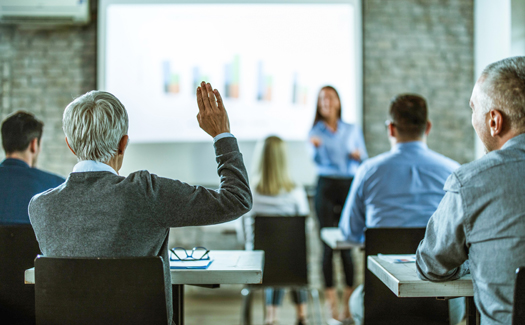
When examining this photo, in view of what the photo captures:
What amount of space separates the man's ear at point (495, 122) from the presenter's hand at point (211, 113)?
693 mm

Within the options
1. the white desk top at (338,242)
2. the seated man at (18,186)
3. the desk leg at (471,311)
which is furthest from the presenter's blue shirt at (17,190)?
the desk leg at (471,311)

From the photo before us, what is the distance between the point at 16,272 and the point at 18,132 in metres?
0.73

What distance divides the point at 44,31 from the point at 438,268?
3.97 metres

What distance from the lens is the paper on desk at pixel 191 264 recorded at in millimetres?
1336

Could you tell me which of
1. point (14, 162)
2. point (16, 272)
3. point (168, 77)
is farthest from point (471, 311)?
point (168, 77)

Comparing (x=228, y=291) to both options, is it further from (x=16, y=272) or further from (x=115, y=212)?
(x=115, y=212)

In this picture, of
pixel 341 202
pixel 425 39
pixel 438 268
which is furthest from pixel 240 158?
pixel 425 39

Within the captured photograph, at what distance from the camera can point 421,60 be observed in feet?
12.8

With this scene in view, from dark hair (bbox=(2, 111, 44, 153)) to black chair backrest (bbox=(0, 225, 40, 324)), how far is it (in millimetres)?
586

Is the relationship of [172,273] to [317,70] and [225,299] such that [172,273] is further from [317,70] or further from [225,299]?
[317,70]

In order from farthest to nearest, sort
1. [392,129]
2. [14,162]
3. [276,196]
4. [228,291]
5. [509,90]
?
1. [228,291]
2. [276,196]
3. [392,129]
4. [14,162]
5. [509,90]

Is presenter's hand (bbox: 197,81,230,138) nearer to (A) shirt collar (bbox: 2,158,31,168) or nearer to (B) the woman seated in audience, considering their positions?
(A) shirt collar (bbox: 2,158,31,168)

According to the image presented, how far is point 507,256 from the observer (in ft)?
3.07

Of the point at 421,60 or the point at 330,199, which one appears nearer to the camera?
the point at 330,199
